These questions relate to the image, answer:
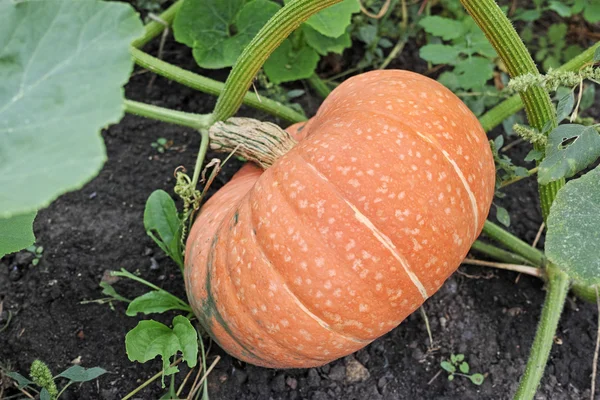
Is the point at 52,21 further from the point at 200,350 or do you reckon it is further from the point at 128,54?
the point at 200,350

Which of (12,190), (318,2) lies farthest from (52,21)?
(318,2)

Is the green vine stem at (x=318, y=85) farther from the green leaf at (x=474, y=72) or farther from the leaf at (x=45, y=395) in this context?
the leaf at (x=45, y=395)

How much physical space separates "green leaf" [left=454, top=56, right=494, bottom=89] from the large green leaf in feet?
2.07

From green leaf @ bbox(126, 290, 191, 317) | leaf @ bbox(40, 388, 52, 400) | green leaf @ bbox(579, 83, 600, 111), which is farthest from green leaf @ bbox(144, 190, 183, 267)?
green leaf @ bbox(579, 83, 600, 111)

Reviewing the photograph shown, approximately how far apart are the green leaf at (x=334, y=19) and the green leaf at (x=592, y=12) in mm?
781

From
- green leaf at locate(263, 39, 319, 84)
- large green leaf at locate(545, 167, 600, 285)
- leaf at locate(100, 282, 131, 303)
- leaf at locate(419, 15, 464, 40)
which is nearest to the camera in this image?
large green leaf at locate(545, 167, 600, 285)

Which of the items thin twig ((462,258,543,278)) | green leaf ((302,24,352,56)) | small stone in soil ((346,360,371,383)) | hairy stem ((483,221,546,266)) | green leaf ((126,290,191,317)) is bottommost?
small stone in soil ((346,360,371,383))

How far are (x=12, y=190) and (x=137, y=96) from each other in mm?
1468

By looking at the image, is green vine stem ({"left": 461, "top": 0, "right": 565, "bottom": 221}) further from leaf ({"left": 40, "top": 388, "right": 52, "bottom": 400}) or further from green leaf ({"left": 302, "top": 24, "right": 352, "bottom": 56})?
leaf ({"left": 40, "top": 388, "right": 52, "bottom": 400})

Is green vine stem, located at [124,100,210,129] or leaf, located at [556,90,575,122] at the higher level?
leaf, located at [556,90,575,122]

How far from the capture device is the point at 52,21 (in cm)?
105

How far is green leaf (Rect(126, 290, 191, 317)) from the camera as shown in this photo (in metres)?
1.63

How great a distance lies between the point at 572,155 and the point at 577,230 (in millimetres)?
163

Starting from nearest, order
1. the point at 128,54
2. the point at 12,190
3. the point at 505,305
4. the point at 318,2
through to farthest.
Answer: the point at 12,190
the point at 128,54
the point at 318,2
the point at 505,305
